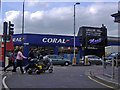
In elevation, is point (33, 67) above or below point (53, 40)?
below

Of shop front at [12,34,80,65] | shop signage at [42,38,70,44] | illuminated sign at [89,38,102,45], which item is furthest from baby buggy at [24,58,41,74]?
illuminated sign at [89,38,102,45]

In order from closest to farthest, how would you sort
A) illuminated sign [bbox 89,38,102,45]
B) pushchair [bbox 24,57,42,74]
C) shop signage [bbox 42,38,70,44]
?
1. pushchair [bbox 24,57,42,74]
2. shop signage [bbox 42,38,70,44]
3. illuminated sign [bbox 89,38,102,45]

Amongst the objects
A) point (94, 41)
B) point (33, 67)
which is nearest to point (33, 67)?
point (33, 67)

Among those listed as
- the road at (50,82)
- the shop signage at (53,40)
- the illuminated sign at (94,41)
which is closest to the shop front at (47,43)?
the shop signage at (53,40)

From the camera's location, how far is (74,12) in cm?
2697

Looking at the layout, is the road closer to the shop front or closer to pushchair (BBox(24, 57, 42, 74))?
pushchair (BBox(24, 57, 42, 74))

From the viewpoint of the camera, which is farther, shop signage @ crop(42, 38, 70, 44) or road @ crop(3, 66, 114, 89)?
shop signage @ crop(42, 38, 70, 44)

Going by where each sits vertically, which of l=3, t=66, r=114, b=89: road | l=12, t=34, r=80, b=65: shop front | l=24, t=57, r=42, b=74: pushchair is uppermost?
l=12, t=34, r=80, b=65: shop front

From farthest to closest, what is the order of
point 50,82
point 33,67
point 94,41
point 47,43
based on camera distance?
point 94,41
point 47,43
point 33,67
point 50,82

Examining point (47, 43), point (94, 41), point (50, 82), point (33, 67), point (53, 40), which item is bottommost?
point (50, 82)

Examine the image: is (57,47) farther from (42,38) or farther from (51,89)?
(51,89)

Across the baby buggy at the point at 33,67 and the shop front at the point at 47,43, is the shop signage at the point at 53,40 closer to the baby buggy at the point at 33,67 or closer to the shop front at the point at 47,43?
the shop front at the point at 47,43

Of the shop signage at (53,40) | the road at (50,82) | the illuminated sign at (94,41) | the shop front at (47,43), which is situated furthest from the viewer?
the illuminated sign at (94,41)

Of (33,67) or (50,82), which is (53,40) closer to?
(33,67)
